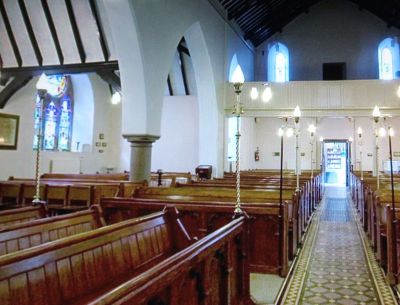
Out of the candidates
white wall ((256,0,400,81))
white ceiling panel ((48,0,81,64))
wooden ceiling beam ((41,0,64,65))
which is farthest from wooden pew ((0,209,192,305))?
white wall ((256,0,400,81))

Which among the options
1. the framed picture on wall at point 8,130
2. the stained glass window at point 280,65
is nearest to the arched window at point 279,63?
the stained glass window at point 280,65

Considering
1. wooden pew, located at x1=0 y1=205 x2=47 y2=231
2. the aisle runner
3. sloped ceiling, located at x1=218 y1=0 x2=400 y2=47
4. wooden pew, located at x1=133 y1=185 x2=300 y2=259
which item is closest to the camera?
wooden pew, located at x1=0 y1=205 x2=47 y2=231

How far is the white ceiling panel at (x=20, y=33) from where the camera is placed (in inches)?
316

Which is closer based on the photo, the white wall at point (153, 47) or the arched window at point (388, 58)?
the white wall at point (153, 47)

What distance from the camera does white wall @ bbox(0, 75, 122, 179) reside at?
927 centimetres

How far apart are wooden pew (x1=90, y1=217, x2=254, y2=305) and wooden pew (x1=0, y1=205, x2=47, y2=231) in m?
1.75

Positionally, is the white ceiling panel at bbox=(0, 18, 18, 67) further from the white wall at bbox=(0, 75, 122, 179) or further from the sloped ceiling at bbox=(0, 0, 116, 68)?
the white wall at bbox=(0, 75, 122, 179)

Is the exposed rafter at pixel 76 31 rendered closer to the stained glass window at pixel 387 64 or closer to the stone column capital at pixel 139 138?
the stone column capital at pixel 139 138

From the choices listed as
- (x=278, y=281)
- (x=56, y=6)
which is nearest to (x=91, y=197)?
(x=278, y=281)

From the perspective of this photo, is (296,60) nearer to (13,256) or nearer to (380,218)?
(380,218)

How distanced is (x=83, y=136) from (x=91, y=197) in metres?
7.48

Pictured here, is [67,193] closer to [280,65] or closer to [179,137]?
[179,137]

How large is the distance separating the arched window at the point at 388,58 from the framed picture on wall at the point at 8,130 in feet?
43.4

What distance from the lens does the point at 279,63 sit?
1584cm
